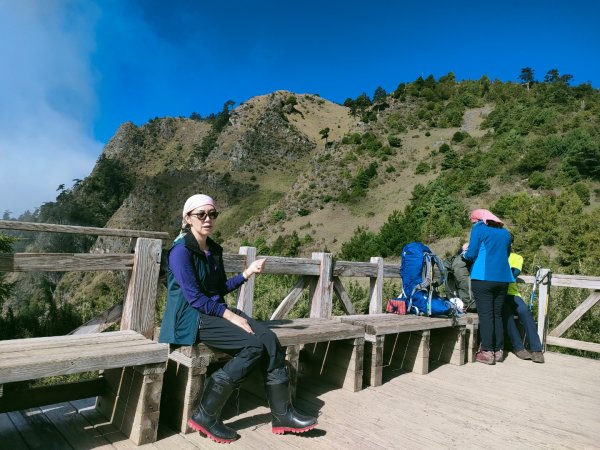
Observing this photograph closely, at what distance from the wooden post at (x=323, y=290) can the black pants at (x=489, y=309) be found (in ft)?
5.56

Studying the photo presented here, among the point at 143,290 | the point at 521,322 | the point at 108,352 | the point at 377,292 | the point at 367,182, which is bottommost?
the point at 521,322

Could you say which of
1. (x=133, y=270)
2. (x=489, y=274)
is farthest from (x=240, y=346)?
(x=489, y=274)

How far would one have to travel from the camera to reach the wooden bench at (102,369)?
2152mm

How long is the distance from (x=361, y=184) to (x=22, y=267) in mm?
41779

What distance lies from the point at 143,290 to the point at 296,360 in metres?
1.25

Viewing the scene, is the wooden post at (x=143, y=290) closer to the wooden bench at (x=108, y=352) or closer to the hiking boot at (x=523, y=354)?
the wooden bench at (x=108, y=352)

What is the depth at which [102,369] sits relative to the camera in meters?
2.34

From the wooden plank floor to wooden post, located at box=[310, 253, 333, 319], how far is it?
75cm

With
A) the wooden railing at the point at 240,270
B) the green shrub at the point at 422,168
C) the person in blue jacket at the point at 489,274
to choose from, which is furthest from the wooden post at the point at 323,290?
the green shrub at the point at 422,168

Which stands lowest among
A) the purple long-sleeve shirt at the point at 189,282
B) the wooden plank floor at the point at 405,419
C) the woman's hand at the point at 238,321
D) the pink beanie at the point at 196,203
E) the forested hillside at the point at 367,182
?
the wooden plank floor at the point at 405,419

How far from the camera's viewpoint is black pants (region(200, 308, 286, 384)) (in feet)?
8.59

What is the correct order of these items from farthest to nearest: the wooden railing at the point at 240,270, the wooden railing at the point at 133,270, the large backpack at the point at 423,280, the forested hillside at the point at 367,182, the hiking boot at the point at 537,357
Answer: the forested hillside at the point at 367,182
the hiking boot at the point at 537,357
the large backpack at the point at 423,280
the wooden railing at the point at 133,270
the wooden railing at the point at 240,270

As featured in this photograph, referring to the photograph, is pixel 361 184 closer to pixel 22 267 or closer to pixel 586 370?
pixel 586 370

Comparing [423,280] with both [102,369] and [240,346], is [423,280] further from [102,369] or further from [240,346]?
[102,369]
